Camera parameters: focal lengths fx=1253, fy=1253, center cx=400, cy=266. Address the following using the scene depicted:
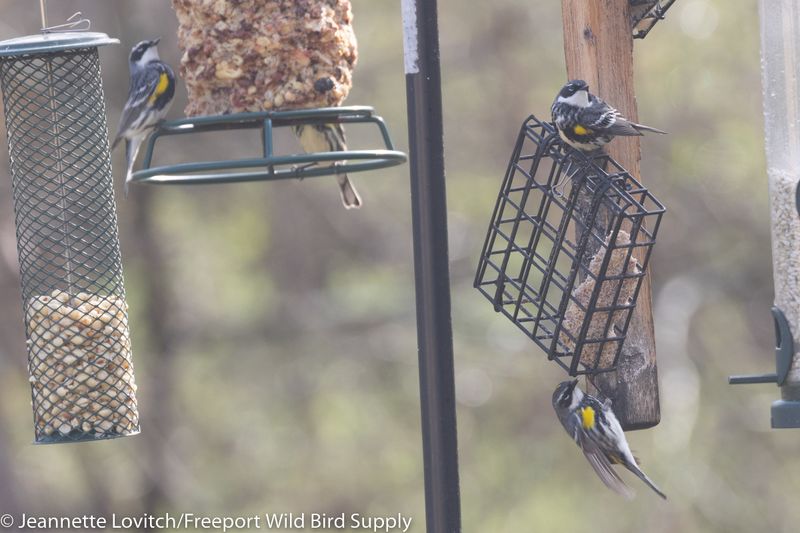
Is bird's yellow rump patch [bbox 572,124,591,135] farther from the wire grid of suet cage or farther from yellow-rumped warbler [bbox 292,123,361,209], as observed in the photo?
yellow-rumped warbler [bbox 292,123,361,209]

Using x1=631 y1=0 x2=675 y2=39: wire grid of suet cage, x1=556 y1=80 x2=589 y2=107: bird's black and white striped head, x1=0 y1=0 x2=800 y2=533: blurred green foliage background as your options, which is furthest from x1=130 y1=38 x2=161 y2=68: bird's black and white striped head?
x1=0 y1=0 x2=800 y2=533: blurred green foliage background

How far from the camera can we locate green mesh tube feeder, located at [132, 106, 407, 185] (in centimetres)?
411

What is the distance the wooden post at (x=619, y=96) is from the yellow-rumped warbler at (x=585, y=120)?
126 millimetres

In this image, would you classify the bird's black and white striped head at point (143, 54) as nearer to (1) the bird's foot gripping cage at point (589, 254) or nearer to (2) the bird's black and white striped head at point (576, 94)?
(1) the bird's foot gripping cage at point (589, 254)

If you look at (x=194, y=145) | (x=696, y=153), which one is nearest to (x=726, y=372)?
(x=696, y=153)

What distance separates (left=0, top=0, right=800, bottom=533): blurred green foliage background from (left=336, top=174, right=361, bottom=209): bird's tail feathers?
5671mm

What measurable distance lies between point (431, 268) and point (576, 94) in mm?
1415

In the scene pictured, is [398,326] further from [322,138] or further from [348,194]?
[322,138]

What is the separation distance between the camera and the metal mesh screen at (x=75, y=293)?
5258mm

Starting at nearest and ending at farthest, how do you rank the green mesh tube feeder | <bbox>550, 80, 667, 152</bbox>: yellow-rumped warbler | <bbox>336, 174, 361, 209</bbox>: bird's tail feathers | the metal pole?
the metal pole < the green mesh tube feeder < <bbox>550, 80, 667, 152</bbox>: yellow-rumped warbler < <bbox>336, 174, 361, 209</bbox>: bird's tail feathers

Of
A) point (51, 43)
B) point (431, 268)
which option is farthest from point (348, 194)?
point (431, 268)

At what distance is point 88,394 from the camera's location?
17.3 feet

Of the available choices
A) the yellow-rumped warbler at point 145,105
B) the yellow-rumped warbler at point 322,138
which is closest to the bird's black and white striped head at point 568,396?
the yellow-rumped warbler at point 322,138

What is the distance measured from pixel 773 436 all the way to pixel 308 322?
4.91 m
